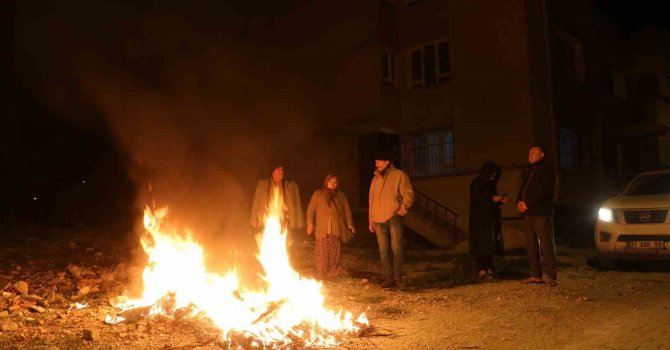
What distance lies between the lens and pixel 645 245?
338 inches

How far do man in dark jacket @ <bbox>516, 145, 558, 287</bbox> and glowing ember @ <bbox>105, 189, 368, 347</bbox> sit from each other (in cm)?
314

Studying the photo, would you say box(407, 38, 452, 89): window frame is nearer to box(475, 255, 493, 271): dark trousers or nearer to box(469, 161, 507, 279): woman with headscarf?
box(469, 161, 507, 279): woman with headscarf

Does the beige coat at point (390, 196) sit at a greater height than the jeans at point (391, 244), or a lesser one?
greater

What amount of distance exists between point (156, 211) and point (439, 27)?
1259cm

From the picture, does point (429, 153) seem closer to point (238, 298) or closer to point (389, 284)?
point (389, 284)

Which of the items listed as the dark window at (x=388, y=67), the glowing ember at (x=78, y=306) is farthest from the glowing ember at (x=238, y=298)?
the dark window at (x=388, y=67)

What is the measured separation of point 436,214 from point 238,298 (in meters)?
11.4

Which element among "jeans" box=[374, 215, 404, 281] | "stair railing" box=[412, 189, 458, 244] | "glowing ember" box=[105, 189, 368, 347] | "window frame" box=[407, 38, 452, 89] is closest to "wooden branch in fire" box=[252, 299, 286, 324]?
"glowing ember" box=[105, 189, 368, 347]

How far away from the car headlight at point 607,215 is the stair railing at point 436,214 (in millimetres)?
5909

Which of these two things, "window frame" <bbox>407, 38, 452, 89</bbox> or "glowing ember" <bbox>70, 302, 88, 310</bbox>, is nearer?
"glowing ember" <bbox>70, 302, 88, 310</bbox>

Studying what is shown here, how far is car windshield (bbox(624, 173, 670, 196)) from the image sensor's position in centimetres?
941

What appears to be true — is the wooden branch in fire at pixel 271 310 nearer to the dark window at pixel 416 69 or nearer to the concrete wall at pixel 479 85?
the concrete wall at pixel 479 85

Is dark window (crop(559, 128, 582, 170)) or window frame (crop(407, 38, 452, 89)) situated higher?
window frame (crop(407, 38, 452, 89))

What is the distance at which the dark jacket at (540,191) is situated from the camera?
283 inches
